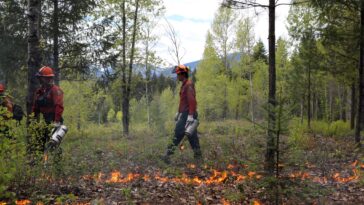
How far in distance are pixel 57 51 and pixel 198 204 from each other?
11.6 metres

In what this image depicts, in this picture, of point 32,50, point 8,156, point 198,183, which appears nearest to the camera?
point 8,156

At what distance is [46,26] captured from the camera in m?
14.4

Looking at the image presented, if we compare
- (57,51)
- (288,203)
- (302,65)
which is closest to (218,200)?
(288,203)

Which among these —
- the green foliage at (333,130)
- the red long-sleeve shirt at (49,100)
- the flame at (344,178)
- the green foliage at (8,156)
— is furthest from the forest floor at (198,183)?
the green foliage at (333,130)

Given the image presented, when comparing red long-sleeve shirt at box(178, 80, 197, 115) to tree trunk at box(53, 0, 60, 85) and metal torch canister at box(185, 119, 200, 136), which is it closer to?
metal torch canister at box(185, 119, 200, 136)

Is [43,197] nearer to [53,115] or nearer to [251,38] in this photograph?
[53,115]

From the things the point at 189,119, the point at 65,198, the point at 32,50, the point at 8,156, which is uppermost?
the point at 32,50

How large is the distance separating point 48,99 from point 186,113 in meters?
3.20

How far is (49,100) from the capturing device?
7449 millimetres

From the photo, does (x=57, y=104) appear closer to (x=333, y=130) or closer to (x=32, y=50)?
(x=32, y=50)

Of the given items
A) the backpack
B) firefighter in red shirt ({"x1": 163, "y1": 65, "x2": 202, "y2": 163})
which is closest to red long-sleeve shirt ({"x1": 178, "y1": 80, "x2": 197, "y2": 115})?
firefighter in red shirt ({"x1": 163, "y1": 65, "x2": 202, "y2": 163})

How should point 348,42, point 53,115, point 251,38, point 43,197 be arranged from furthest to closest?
point 251,38
point 348,42
point 53,115
point 43,197

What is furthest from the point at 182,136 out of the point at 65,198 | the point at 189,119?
the point at 65,198

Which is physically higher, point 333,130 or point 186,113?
point 186,113
